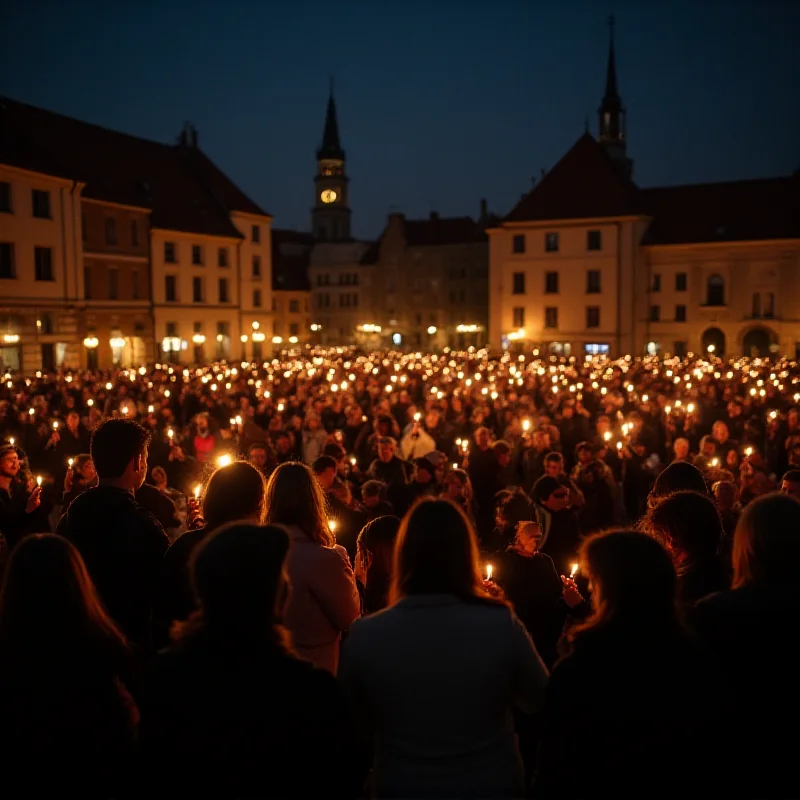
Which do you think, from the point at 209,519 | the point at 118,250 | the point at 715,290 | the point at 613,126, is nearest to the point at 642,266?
the point at 715,290

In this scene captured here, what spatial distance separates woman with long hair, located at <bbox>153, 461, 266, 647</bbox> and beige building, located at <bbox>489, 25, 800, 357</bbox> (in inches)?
2052

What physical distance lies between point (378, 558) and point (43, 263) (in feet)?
120

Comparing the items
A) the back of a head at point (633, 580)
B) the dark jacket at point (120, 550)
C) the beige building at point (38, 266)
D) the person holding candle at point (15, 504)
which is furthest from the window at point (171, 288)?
the back of a head at point (633, 580)

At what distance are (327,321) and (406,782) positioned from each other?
80.5 m

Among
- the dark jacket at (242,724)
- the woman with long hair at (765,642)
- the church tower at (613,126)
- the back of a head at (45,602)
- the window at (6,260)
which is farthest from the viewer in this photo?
the church tower at (613,126)

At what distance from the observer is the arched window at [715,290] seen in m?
53.5

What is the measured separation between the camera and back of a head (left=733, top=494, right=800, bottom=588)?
3.28 metres

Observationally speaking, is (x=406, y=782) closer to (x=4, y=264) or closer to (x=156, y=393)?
(x=156, y=393)

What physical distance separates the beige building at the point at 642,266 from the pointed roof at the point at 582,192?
70 mm

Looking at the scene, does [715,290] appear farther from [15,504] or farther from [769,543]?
[769,543]

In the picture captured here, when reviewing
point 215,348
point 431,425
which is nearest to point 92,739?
point 431,425

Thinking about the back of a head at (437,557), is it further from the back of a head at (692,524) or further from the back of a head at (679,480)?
the back of a head at (679,480)

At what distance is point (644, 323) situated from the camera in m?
54.8

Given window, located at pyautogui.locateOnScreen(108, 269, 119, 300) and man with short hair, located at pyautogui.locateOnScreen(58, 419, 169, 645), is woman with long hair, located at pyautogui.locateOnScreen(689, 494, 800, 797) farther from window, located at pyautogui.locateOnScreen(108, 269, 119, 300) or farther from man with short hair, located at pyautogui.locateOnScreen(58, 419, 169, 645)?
window, located at pyautogui.locateOnScreen(108, 269, 119, 300)
